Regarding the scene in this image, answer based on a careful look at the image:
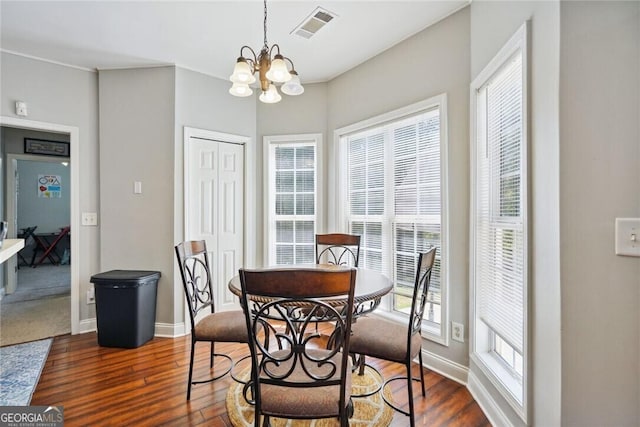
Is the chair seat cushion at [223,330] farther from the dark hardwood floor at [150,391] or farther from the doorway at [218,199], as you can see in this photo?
the doorway at [218,199]

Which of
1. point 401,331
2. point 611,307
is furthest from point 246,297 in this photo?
point 611,307

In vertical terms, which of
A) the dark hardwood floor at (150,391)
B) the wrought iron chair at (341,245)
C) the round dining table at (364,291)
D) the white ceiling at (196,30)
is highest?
the white ceiling at (196,30)

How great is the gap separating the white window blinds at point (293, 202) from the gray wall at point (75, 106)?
5.97 ft

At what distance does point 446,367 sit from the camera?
228cm

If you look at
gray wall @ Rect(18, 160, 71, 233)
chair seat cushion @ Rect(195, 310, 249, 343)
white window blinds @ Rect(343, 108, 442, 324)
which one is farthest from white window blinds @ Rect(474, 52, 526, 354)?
gray wall @ Rect(18, 160, 71, 233)

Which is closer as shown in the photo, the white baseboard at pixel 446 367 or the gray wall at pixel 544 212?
the gray wall at pixel 544 212

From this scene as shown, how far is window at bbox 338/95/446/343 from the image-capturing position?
2.46 m

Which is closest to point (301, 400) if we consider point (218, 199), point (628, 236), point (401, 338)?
point (401, 338)

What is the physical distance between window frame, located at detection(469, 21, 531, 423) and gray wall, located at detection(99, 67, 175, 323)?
2708 mm

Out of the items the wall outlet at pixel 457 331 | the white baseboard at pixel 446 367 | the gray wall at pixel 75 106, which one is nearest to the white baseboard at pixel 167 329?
the gray wall at pixel 75 106

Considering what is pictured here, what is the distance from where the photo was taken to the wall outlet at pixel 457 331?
7.19 feet

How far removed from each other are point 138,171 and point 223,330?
204 cm

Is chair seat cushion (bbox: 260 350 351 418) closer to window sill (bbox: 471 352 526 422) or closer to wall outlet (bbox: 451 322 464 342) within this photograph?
window sill (bbox: 471 352 526 422)

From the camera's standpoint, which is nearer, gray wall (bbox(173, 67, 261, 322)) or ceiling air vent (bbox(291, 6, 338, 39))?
ceiling air vent (bbox(291, 6, 338, 39))
